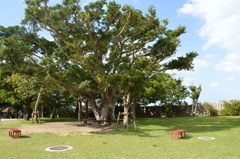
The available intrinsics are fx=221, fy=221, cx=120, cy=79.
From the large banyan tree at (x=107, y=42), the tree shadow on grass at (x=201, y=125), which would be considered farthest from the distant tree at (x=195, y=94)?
the large banyan tree at (x=107, y=42)

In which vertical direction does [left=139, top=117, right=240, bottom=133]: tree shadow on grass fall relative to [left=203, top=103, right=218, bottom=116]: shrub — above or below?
below

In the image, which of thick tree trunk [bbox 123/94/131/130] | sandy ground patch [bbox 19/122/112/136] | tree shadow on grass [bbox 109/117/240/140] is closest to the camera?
tree shadow on grass [bbox 109/117/240/140]

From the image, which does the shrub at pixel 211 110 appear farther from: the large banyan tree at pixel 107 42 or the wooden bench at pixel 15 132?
the wooden bench at pixel 15 132

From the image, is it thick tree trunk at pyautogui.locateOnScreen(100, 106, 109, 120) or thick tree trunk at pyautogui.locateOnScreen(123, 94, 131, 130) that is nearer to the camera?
thick tree trunk at pyautogui.locateOnScreen(123, 94, 131, 130)

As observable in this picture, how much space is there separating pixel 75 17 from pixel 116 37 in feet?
10.8

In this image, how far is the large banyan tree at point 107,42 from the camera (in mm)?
15188

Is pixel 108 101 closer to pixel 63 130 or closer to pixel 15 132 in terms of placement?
pixel 63 130

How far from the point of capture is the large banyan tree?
1519 cm

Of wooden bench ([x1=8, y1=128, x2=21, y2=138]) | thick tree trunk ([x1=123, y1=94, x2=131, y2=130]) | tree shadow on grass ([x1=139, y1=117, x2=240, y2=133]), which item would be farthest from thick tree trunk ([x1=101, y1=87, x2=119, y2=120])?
wooden bench ([x1=8, y1=128, x2=21, y2=138])

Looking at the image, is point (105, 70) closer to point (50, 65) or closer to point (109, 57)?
point (109, 57)

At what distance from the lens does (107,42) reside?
1695 centimetres

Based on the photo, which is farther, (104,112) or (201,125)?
(104,112)

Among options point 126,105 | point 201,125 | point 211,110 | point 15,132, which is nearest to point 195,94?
point 211,110

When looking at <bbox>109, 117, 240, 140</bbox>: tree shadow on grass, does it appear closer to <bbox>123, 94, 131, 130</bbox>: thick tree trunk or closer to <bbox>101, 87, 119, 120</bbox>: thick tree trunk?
<bbox>123, 94, 131, 130</bbox>: thick tree trunk
